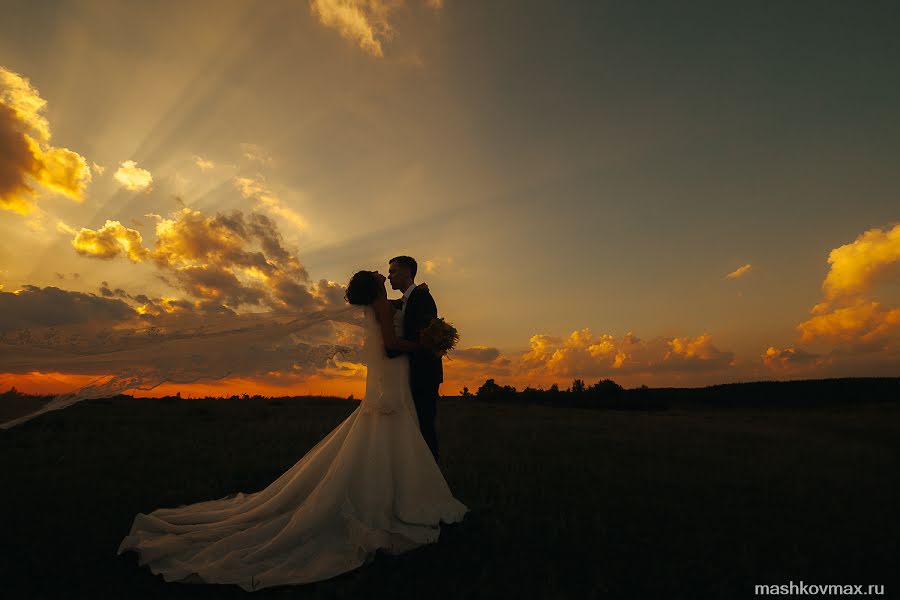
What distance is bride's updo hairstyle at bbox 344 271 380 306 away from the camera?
6.52m

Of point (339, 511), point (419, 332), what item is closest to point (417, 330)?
point (419, 332)

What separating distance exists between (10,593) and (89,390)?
2.56m

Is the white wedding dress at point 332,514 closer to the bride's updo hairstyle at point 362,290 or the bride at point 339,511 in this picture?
the bride at point 339,511

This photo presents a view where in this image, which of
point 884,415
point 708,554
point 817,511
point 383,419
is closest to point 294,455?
point 383,419

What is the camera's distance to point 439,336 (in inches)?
249

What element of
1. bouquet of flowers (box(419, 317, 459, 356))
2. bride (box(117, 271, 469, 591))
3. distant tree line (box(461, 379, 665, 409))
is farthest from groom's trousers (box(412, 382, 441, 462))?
distant tree line (box(461, 379, 665, 409))

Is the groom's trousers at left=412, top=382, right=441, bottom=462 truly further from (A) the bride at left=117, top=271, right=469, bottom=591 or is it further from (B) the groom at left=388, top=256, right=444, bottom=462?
(A) the bride at left=117, top=271, right=469, bottom=591

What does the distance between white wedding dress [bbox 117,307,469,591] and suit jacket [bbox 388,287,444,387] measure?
0.45 feet

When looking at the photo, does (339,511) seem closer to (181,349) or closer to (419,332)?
(419,332)

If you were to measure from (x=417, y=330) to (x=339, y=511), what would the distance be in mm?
2444

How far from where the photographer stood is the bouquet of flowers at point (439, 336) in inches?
249

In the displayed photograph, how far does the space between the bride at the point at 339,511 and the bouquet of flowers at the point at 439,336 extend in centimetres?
22

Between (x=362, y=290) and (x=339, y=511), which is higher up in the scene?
(x=362, y=290)

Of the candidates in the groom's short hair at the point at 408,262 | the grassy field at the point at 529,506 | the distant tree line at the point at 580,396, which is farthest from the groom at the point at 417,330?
the distant tree line at the point at 580,396
